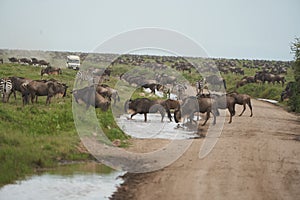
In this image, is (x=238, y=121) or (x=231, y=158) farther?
(x=238, y=121)

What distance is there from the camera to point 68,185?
37.9ft

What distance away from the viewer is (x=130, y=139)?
1888 cm

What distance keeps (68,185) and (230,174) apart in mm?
4145

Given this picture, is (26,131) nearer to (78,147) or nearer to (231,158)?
(78,147)

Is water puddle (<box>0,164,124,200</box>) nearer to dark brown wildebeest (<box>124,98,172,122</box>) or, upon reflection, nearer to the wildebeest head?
the wildebeest head

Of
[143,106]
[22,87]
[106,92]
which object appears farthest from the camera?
[106,92]

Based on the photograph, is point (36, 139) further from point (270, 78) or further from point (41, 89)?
point (270, 78)

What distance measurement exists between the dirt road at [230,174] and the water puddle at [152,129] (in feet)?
4.69

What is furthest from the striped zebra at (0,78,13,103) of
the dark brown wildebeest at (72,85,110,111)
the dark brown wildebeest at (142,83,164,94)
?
the dark brown wildebeest at (142,83,164,94)

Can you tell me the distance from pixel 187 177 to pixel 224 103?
494 inches

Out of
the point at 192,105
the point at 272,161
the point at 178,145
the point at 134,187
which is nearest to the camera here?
the point at 134,187

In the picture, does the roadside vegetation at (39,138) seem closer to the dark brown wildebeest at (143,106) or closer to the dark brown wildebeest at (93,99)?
the dark brown wildebeest at (93,99)

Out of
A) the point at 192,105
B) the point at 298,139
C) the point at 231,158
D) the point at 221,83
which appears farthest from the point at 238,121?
the point at 221,83

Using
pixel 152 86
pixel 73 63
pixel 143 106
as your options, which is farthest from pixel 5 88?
pixel 73 63
